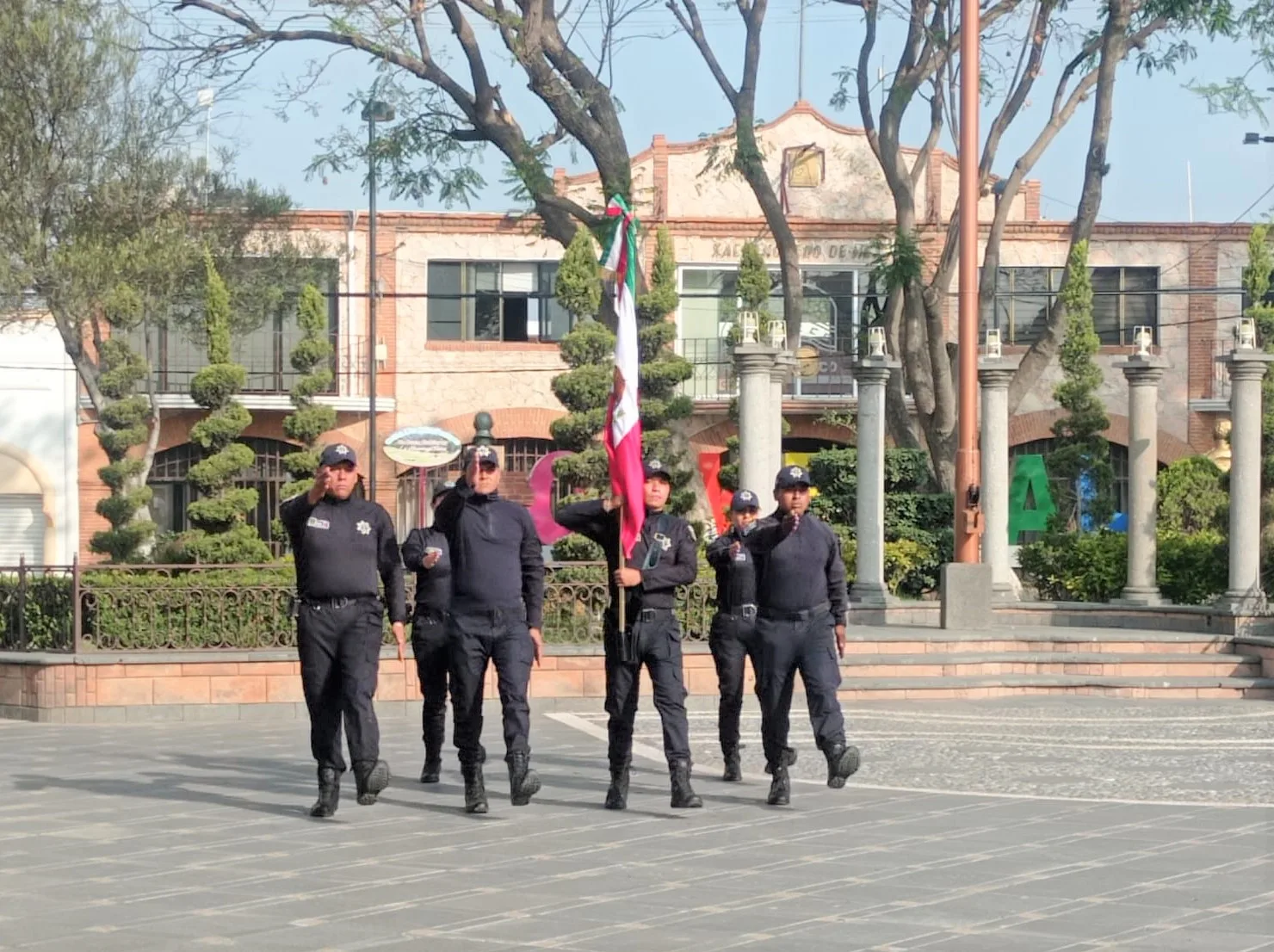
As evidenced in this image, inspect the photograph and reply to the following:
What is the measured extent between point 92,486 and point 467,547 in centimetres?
2796

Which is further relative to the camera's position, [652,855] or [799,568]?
[799,568]

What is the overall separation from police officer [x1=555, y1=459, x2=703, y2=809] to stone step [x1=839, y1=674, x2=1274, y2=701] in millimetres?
7421

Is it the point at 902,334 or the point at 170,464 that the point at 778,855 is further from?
the point at 170,464

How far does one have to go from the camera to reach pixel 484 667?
1052 centimetres

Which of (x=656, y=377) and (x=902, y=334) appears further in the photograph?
(x=902, y=334)

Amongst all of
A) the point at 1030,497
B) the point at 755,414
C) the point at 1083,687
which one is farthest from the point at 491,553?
the point at 1030,497

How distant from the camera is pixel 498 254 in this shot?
3788 cm

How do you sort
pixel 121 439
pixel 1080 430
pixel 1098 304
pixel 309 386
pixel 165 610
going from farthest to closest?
pixel 1098 304
pixel 309 386
pixel 1080 430
pixel 121 439
pixel 165 610

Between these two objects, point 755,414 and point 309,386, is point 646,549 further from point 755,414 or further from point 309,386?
point 309,386

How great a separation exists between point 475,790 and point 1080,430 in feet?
60.4

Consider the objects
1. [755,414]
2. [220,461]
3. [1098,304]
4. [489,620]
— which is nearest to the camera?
[489,620]

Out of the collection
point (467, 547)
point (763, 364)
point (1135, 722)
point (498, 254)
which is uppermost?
point (498, 254)

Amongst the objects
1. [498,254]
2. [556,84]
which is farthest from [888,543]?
[498,254]

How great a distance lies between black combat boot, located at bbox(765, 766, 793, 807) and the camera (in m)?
10.6
